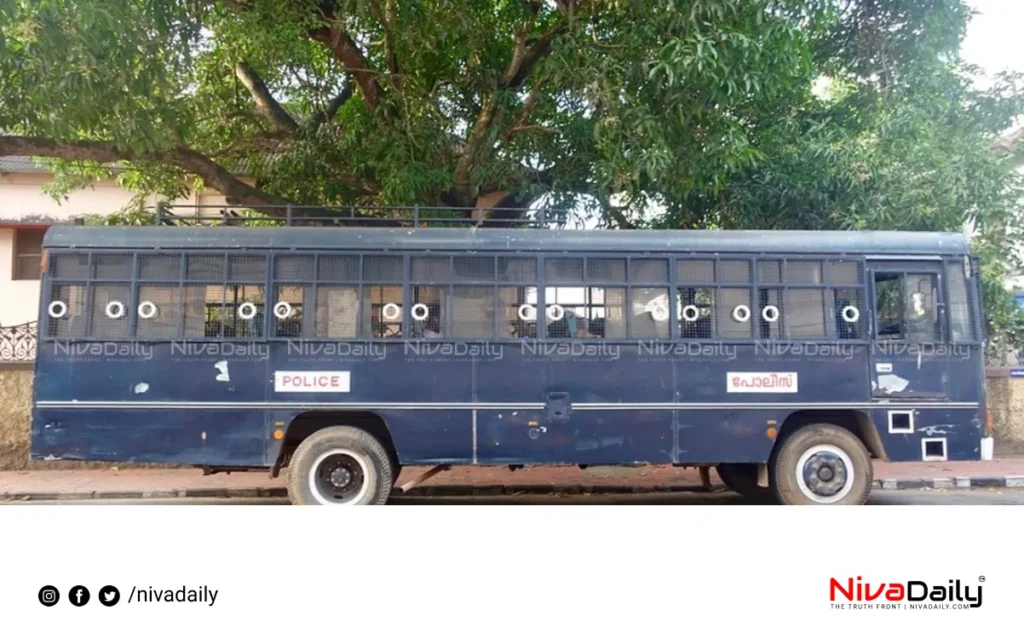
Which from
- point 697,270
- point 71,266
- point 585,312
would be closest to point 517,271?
point 585,312

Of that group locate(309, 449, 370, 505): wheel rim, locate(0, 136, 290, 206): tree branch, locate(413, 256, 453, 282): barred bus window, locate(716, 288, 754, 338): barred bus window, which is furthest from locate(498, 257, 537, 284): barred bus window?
locate(0, 136, 290, 206): tree branch

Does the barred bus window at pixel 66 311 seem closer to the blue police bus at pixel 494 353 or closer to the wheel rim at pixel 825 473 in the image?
the blue police bus at pixel 494 353

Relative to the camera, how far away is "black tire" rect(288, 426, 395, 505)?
22.1 feet

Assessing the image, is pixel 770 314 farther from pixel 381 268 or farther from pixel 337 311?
pixel 337 311

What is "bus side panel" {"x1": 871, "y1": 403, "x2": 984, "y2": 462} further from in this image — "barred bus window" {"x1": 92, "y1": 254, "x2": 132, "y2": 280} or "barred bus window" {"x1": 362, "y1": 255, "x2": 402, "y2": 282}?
"barred bus window" {"x1": 92, "y1": 254, "x2": 132, "y2": 280}

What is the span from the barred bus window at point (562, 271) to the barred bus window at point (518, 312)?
0.66 ft

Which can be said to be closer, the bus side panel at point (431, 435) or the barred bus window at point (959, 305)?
the bus side panel at point (431, 435)

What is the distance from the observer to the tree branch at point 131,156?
8.74 m

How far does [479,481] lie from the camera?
30.4 ft

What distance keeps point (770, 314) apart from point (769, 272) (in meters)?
0.41

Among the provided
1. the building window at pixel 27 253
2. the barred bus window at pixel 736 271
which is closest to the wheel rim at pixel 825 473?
the barred bus window at pixel 736 271

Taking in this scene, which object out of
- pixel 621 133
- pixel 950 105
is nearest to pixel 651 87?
pixel 621 133

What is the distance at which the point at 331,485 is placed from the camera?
22.5ft

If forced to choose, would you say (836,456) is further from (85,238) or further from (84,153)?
(84,153)
